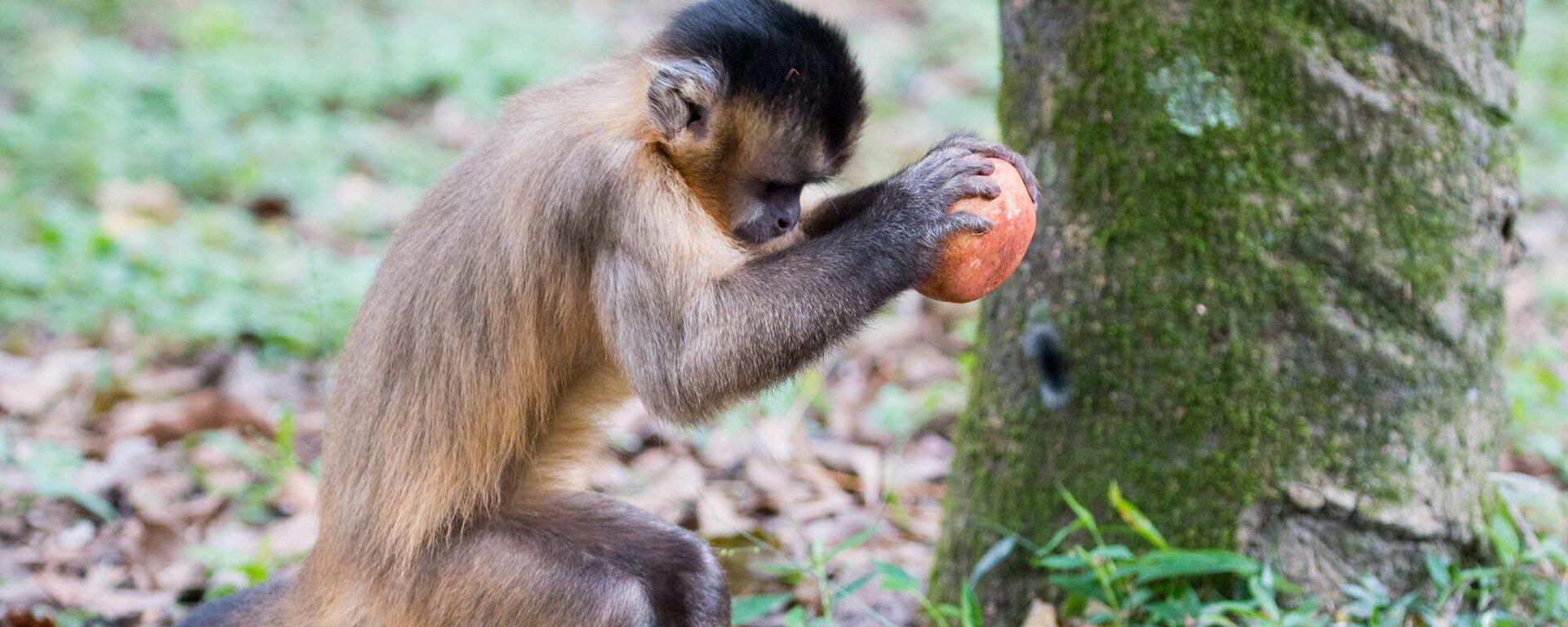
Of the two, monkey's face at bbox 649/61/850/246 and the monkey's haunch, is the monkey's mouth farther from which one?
the monkey's haunch

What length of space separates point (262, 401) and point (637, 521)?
3384 mm

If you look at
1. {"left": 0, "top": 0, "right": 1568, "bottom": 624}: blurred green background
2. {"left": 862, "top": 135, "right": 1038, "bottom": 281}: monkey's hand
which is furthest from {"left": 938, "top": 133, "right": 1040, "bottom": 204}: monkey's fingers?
{"left": 0, "top": 0, "right": 1568, "bottom": 624}: blurred green background

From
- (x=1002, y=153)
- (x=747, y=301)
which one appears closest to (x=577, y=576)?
(x=747, y=301)

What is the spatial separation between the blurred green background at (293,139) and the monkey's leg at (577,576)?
6.08 feet

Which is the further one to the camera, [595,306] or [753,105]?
[753,105]

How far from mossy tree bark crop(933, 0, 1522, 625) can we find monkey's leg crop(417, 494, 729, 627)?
1219mm

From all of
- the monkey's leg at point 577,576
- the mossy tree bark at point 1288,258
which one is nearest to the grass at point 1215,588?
the mossy tree bark at point 1288,258

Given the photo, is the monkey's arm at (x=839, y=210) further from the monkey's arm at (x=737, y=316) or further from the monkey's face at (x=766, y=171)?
the monkey's arm at (x=737, y=316)

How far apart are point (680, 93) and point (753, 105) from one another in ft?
0.65

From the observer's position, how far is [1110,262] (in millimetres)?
3758

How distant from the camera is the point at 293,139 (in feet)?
32.5

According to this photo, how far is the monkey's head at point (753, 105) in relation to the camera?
3436 millimetres

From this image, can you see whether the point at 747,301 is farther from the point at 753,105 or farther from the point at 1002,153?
the point at 1002,153

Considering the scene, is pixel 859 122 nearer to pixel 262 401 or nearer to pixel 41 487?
pixel 41 487
